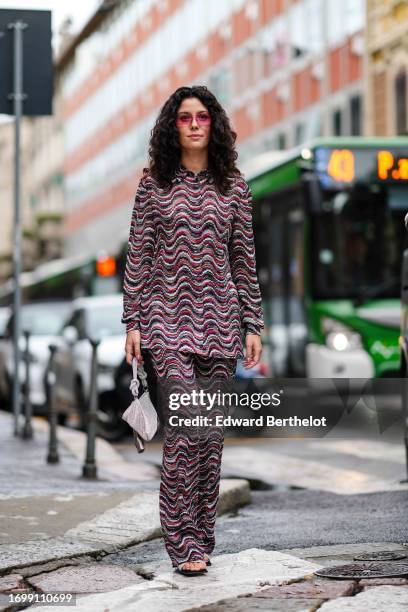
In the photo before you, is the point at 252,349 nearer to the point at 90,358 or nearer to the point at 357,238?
the point at 90,358

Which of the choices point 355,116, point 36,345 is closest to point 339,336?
point 36,345

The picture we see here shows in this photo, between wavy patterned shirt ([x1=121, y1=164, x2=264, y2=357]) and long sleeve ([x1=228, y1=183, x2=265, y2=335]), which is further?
long sleeve ([x1=228, y1=183, x2=265, y2=335])

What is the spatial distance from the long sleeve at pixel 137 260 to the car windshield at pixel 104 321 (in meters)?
11.1

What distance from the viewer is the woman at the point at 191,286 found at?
19.6 ft

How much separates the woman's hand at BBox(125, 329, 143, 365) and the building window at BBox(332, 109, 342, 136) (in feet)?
110

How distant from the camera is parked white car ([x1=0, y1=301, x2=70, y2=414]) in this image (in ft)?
66.4

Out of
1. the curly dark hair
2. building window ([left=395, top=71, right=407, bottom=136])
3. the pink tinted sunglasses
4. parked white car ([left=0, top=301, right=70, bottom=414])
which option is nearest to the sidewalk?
the curly dark hair

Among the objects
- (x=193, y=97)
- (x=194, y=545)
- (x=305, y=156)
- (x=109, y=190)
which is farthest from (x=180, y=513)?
(x=109, y=190)

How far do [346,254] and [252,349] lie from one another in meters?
11.3

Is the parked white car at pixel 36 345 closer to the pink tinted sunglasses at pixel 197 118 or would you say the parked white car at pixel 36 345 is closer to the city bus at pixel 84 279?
the city bus at pixel 84 279

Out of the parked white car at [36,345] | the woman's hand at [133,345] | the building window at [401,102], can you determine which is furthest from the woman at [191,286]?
the building window at [401,102]

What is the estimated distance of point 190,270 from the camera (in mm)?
5977

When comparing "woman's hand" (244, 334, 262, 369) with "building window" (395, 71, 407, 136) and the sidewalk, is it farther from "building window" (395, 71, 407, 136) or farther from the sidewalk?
"building window" (395, 71, 407, 136)

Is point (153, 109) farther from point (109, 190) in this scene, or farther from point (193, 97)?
point (193, 97)
